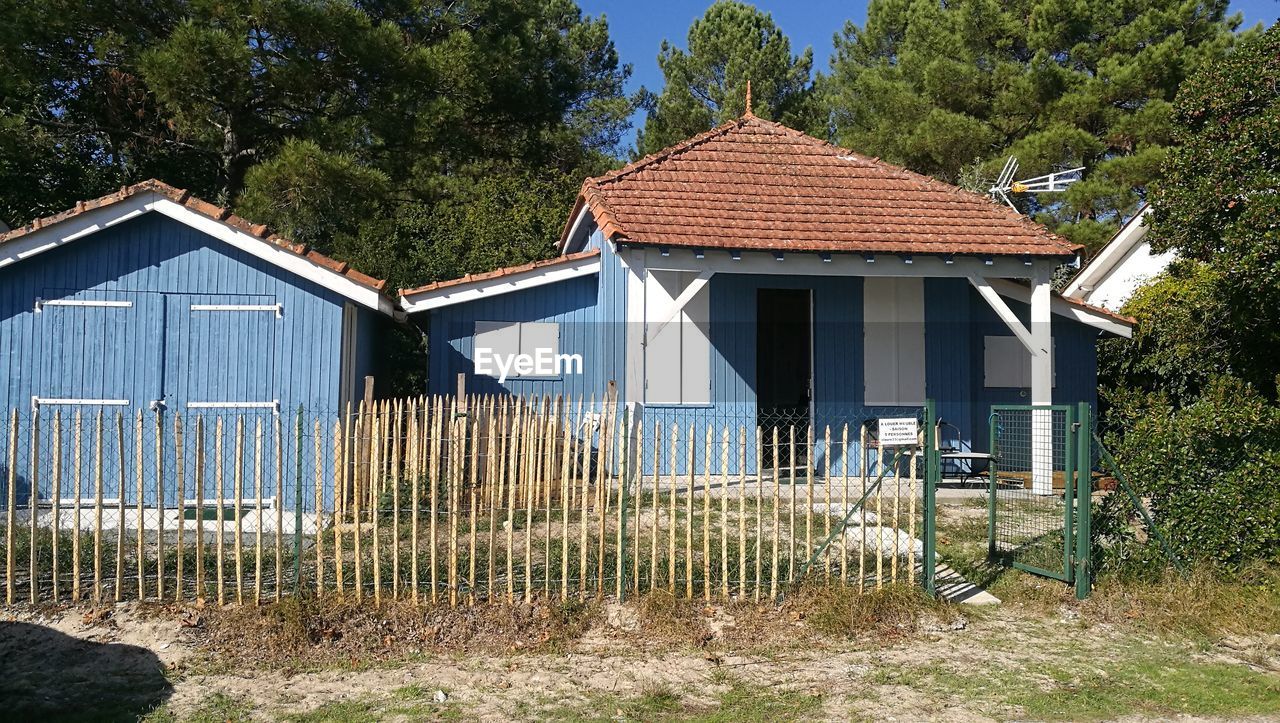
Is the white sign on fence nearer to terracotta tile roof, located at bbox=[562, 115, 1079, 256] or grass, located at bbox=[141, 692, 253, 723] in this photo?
terracotta tile roof, located at bbox=[562, 115, 1079, 256]

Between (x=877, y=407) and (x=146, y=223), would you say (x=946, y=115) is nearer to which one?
(x=877, y=407)

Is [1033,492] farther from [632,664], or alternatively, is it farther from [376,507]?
[376,507]

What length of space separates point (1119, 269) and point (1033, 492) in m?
8.97

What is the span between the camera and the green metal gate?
23.0ft

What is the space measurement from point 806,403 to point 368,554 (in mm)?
7473

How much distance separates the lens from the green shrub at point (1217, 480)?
276 inches

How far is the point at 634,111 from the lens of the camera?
82.1ft

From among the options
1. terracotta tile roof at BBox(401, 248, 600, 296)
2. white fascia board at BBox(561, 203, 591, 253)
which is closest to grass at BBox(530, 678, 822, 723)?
terracotta tile roof at BBox(401, 248, 600, 296)

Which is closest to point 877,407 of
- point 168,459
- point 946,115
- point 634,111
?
point 168,459

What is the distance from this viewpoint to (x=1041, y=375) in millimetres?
10766

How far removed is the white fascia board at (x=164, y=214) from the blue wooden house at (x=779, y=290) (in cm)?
179

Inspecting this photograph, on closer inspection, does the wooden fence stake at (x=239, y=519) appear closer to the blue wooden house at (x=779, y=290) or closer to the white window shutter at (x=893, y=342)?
the blue wooden house at (x=779, y=290)

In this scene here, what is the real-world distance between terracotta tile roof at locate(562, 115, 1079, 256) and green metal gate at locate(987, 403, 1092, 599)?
2352 millimetres

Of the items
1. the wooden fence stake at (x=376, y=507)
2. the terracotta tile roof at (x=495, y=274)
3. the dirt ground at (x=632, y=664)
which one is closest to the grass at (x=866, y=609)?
the dirt ground at (x=632, y=664)
